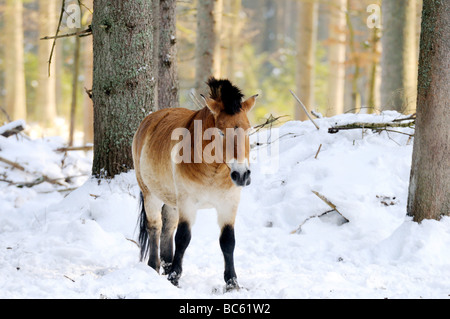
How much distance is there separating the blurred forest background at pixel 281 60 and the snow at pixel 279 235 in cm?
87

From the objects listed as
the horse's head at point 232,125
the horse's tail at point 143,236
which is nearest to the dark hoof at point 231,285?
the horse's head at point 232,125

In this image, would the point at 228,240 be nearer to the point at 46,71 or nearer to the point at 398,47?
the point at 398,47

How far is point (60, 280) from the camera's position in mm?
4734

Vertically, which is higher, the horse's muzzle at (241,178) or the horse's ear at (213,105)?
the horse's ear at (213,105)

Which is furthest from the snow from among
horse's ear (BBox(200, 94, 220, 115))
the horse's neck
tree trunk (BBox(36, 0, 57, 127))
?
tree trunk (BBox(36, 0, 57, 127))

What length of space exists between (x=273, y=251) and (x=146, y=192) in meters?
1.62

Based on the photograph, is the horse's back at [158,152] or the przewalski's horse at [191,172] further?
the horse's back at [158,152]

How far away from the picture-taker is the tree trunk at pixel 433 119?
206 inches

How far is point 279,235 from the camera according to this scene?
637 cm

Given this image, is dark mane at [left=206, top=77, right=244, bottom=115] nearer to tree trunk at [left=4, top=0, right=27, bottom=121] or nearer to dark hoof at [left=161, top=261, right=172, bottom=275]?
dark hoof at [left=161, top=261, right=172, bottom=275]

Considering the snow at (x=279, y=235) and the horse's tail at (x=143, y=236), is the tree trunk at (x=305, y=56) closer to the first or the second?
the snow at (x=279, y=235)
